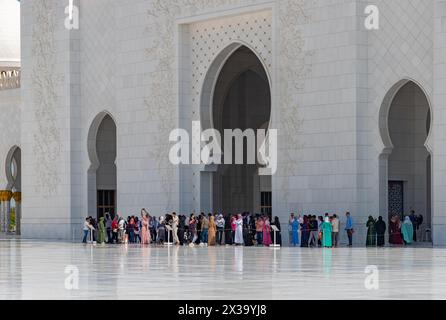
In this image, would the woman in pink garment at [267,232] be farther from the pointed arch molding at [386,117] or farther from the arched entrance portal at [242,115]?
the arched entrance portal at [242,115]

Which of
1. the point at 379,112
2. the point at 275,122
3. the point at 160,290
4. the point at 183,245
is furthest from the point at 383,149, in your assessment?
the point at 160,290

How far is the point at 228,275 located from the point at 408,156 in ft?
37.9

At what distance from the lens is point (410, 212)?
23.8 m

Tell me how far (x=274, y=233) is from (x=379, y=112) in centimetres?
335

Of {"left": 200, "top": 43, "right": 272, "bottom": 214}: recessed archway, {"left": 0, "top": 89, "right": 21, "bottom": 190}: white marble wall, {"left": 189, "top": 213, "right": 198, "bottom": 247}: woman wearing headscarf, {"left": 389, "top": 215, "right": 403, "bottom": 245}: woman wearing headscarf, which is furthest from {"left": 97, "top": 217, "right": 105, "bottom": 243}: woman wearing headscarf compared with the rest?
{"left": 0, "top": 89, "right": 21, "bottom": 190}: white marble wall

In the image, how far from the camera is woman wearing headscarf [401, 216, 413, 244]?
22578mm

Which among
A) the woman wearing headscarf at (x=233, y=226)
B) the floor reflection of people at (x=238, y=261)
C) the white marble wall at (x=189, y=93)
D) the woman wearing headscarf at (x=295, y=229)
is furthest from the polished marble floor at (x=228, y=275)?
the woman wearing headscarf at (x=233, y=226)

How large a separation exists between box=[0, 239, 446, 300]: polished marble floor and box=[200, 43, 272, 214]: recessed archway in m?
7.31

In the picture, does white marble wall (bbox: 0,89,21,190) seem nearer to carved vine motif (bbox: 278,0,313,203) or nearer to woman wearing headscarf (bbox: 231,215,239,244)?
woman wearing headscarf (bbox: 231,215,239,244)

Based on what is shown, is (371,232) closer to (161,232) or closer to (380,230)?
(380,230)

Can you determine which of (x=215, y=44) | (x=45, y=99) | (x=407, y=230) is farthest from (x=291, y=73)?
(x=45, y=99)

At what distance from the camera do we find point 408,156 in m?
24.0
